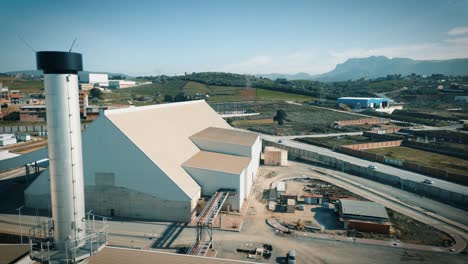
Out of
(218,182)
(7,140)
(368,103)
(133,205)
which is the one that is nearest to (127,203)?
(133,205)

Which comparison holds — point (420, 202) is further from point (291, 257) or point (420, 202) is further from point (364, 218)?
point (291, 257)

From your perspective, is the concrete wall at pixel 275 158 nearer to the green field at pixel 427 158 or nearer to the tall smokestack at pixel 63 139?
the green field at pixel 427 158

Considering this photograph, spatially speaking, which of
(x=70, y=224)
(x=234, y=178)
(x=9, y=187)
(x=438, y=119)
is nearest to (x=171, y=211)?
(x=234, y=178)

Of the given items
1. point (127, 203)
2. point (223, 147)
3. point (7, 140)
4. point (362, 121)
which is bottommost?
point (127, 203)

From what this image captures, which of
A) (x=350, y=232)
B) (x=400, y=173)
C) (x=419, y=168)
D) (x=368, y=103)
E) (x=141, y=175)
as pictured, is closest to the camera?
(x=350, y=232)

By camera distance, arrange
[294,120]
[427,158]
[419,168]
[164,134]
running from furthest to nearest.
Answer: [294,120] < [427,158] < [419,168] < [164,134]

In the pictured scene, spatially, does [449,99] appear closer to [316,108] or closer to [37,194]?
[316,108]

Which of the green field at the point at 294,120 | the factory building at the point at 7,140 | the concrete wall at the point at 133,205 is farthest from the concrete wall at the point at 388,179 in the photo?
the factory building at the point at 7,140
